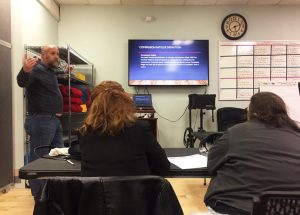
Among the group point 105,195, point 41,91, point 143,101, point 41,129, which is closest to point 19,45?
point 41,91

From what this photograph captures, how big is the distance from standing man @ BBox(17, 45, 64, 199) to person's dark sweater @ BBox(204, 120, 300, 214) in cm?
203

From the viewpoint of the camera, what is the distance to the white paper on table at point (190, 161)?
5.39 feet

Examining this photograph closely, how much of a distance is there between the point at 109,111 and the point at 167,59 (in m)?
4.00

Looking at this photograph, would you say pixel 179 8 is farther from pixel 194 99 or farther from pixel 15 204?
pixel 15 204

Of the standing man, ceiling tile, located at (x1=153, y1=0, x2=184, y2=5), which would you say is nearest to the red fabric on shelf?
the standing man

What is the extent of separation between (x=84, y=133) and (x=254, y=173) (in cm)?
79

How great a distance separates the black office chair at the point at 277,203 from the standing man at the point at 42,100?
2423mm

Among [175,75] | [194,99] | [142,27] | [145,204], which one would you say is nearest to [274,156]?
[145,204]

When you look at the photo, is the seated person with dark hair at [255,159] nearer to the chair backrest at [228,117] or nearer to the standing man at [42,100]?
the standing man at [42,100]

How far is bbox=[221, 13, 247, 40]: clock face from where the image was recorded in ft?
17.7

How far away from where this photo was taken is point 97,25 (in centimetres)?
543

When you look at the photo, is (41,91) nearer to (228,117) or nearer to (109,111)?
(109,111)

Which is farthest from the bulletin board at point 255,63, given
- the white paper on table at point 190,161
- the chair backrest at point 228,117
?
the white paper on table at point 190,161

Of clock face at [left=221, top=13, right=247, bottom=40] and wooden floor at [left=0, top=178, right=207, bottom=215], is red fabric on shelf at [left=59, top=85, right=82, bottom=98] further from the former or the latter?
clock face at [left=221, top=13, right=247, bottom=40]
